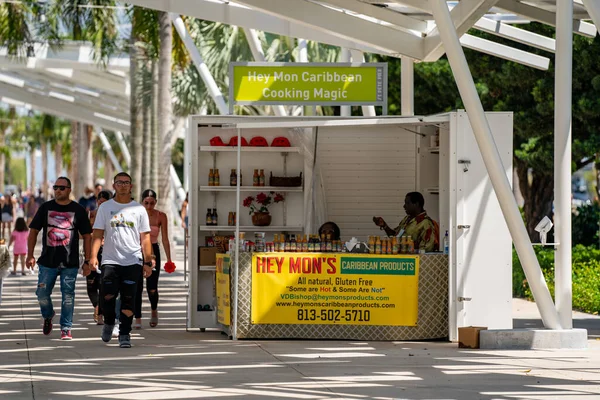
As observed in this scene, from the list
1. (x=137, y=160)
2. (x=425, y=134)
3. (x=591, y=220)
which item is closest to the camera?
(x=425, y=134)

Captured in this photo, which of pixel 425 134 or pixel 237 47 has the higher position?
pixel 237 47

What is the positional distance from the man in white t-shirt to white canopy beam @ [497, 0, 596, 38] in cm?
610

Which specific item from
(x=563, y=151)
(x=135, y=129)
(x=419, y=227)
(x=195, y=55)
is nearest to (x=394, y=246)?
(x=419, y=227)

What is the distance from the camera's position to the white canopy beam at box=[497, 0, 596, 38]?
53.4 feet

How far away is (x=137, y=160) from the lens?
104 feet

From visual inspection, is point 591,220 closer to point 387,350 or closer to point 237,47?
point 387,350

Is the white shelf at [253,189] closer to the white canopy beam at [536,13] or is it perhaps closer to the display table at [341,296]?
the display table at [341,296]

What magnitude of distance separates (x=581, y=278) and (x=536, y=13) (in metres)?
4.11

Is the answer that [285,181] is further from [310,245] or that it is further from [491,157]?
[491,157]

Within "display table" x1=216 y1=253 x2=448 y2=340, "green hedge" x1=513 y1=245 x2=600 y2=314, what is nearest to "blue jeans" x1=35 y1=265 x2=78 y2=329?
"display table" x1=216 y1=253 x2=448 y2=340

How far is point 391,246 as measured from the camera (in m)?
13.5

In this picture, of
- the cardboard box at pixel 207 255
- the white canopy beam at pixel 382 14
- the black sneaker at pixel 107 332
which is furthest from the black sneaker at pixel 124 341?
the white canopy beam at pixel 382 14

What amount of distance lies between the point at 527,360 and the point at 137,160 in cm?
2112

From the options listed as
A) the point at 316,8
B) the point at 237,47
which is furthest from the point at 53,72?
the point at 316,8
